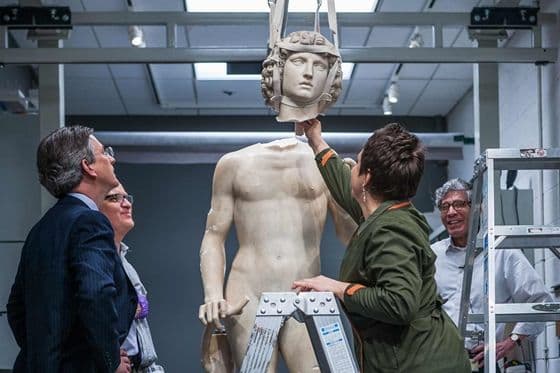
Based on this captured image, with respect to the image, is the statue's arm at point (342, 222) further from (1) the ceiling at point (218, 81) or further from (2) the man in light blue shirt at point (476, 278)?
(1) the ceiling at point (218, 81)

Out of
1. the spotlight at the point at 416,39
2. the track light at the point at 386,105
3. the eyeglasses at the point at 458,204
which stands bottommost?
the eyeglasses at the point at 458,204

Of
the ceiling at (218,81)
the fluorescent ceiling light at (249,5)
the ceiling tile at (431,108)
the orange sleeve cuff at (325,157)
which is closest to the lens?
the orange sleeve cuff at (325,157)

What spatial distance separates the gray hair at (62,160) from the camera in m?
3.35

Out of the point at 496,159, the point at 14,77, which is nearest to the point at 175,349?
the point at 14,77

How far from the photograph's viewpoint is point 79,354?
3.19 metres

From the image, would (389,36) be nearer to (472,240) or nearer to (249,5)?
(249,5)

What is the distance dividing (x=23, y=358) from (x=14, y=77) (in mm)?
6389

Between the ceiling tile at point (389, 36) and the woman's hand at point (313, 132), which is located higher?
the ceiling tile at point (389, 36)

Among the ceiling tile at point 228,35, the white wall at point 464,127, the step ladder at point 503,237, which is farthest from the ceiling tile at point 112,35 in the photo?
the step ladder at point 503,237

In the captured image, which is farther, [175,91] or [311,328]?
Answer: [175,91]

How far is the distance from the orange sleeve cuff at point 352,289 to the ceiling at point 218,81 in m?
5.78

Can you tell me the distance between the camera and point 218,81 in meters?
11.1

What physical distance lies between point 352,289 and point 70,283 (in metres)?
0.77

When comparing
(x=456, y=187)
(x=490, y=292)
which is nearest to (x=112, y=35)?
(x=456, y=187)
